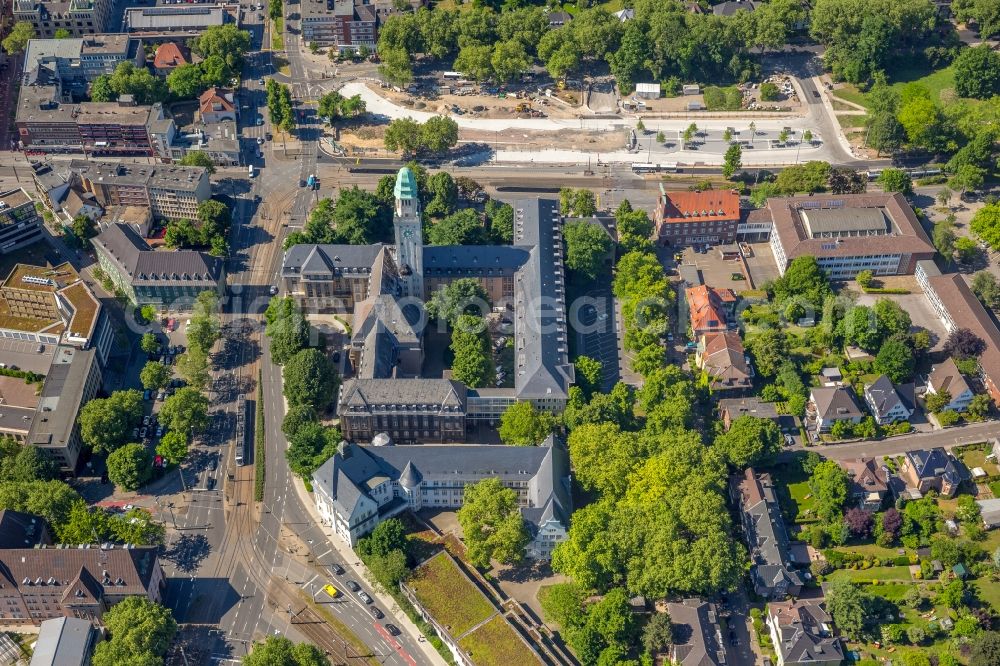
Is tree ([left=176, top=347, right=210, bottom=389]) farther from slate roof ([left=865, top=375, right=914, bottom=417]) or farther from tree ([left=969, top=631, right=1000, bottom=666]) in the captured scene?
tree ([left=969, top=631, right=1000, bottom=666])

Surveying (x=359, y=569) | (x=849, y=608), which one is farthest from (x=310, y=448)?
(x=849, y=608)

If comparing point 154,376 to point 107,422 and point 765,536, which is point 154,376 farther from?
point 765,536

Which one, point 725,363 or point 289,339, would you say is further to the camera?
point 289,339

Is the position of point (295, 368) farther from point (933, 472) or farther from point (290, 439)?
point (933, 472)

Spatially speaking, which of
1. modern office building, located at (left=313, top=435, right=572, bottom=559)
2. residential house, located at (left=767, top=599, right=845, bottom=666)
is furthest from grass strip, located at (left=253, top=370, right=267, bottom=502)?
residential house, located at (left=767, top=599, right=845, bottom=666)

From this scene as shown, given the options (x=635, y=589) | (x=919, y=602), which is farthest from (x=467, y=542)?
(x=919, y=602)

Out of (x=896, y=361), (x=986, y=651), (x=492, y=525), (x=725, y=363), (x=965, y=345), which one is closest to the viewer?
(x=986, y=651)

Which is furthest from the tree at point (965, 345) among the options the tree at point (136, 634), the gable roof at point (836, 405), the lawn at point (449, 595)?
the tree at point (136, 634)
